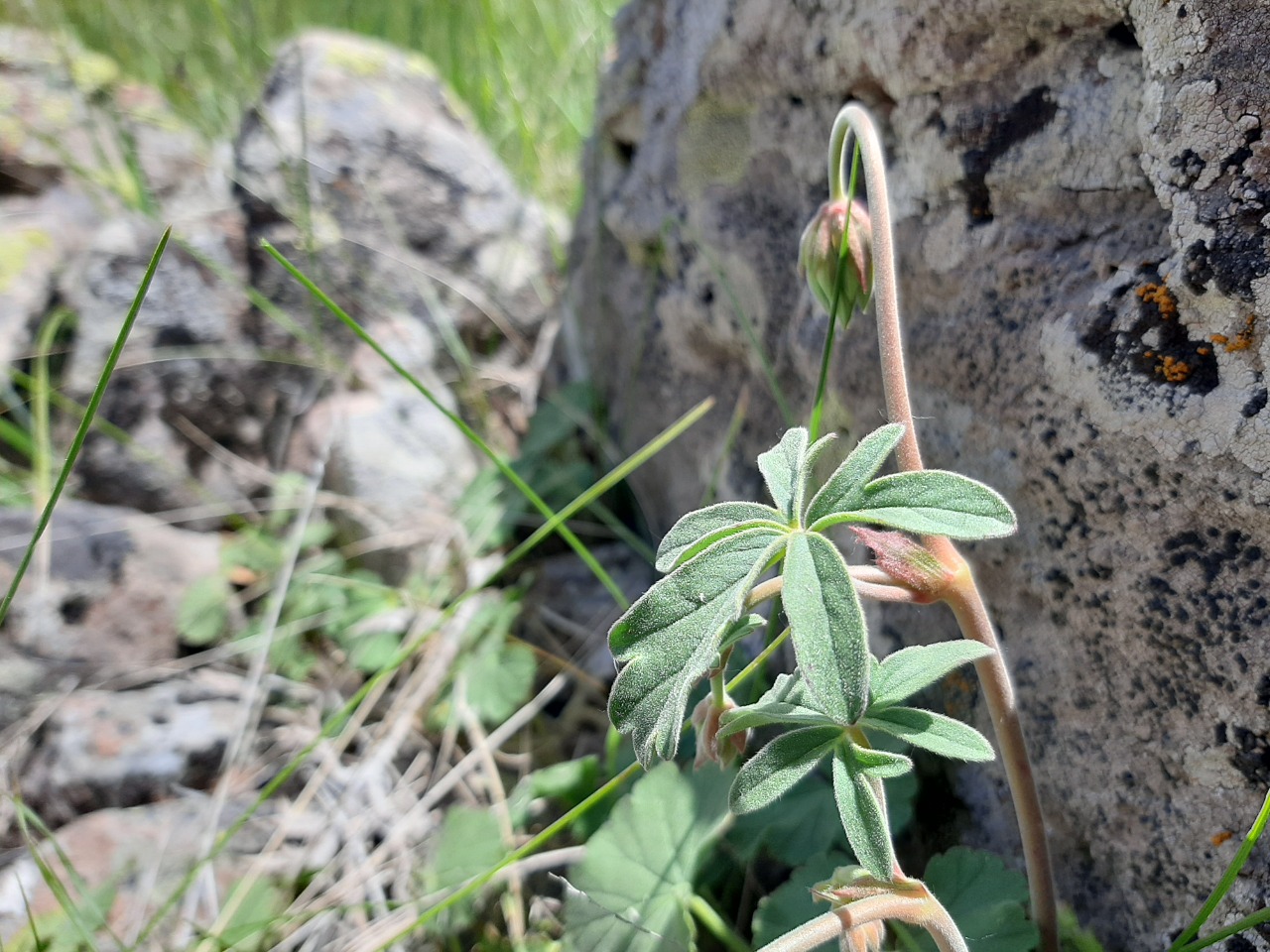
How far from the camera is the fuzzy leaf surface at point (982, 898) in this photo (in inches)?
33.7

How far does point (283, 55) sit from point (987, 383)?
6.81 ft

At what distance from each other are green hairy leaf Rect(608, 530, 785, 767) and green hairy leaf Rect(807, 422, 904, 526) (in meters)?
0.05

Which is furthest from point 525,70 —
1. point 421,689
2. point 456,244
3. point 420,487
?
point 421,689

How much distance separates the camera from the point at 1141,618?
85 cm

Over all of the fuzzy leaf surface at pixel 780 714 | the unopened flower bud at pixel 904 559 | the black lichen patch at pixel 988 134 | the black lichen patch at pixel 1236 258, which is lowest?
the fuzzy leaf surface at pixel 780 714

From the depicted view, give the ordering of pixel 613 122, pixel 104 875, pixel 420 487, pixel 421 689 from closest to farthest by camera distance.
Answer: pixel 104 875 → pixel 421 689 → pixel 613 122 → pixel 420 487

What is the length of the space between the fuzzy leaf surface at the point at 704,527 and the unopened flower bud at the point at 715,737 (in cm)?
17

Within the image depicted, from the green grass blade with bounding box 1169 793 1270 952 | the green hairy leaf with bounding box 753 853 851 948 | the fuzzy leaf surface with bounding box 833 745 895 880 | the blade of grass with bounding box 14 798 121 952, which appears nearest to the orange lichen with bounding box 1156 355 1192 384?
the green grass blade with bounding box 1169 793 1270 952

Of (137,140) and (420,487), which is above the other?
(137,140)

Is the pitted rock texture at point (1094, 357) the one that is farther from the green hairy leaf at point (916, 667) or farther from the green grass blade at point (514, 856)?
the green grass blade at point (514, 856)

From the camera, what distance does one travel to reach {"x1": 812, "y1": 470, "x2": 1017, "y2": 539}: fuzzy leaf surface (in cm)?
66

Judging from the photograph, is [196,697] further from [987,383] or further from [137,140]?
[137,140]

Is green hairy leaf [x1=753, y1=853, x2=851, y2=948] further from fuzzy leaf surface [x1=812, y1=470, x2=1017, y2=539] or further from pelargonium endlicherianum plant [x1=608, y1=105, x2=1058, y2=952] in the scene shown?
fuzzy leaf surface [x1=812, y1=470, x2=1017, y2=539]

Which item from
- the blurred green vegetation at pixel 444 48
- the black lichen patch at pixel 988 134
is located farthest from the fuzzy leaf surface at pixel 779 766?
the blurred green vegetation at pixel 444 48
